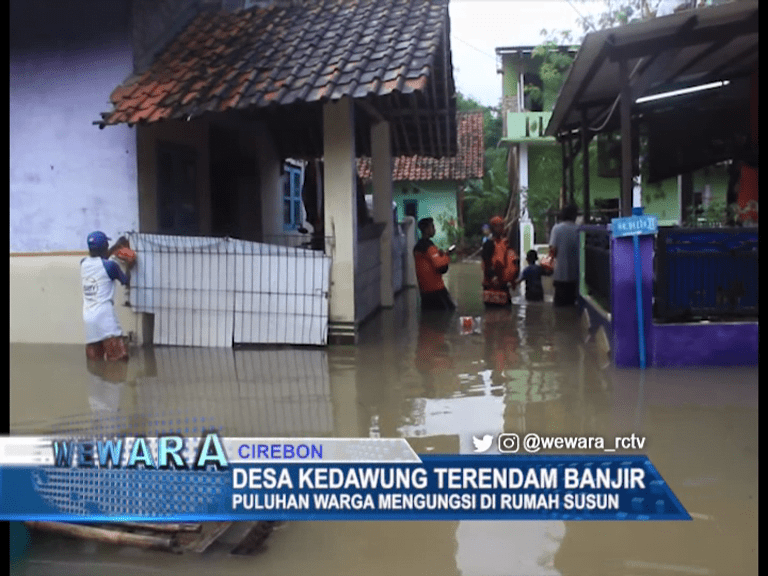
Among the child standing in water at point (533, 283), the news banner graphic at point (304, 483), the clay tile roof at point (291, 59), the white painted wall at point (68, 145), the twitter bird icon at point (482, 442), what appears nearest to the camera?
the news banner graphic at point (304, 483)

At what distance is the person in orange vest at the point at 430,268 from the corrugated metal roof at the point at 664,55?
246 centimetres

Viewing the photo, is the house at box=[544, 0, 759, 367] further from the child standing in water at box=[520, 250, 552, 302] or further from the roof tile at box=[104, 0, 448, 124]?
the child standing in water at box=[520, 250, 552, 302]

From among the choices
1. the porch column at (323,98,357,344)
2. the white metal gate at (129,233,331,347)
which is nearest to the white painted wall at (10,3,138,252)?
the white metal gate at (129,233,331,347)

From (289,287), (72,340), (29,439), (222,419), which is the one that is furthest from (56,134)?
(29,439)

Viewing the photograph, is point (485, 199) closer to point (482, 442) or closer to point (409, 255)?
point (409, 255)

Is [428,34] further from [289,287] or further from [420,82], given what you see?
[289,287]

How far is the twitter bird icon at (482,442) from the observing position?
4.66 metres

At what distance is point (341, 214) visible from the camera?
8734mm

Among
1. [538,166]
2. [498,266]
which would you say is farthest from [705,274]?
[538,166]

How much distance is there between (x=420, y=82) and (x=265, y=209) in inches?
225

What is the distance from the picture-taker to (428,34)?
8273 millimetres

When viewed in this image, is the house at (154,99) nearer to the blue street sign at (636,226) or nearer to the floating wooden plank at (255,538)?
the blue street sign at (636,226)

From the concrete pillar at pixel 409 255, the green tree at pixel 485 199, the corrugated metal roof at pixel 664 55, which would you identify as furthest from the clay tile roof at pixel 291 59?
the green tree at pixel 485 199

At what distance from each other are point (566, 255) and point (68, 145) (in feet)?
21.6
